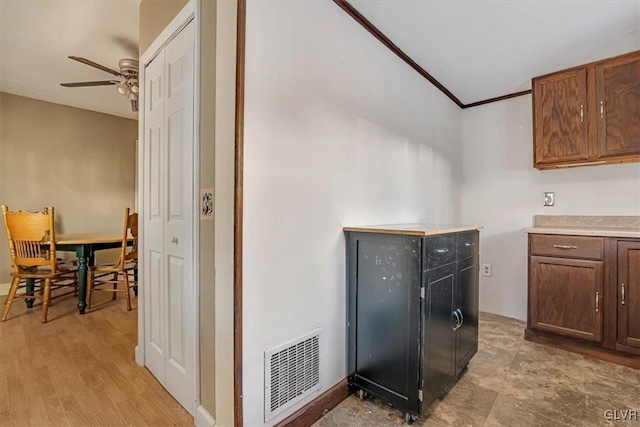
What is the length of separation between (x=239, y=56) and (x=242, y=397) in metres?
1.34

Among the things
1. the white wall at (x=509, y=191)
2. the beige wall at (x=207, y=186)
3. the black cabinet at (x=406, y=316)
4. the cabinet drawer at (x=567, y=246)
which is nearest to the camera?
the beige wall at (x=207, y=186)

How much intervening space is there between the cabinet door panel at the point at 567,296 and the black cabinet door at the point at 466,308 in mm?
715

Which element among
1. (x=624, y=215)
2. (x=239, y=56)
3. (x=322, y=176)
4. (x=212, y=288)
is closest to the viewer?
(x=239, y=56)

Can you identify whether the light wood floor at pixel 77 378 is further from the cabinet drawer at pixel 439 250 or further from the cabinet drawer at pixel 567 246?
the cabinet drawer at pixel 567 246

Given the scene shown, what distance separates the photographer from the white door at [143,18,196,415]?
56.3 inches

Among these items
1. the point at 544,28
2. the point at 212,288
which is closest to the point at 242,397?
the point at 212,288

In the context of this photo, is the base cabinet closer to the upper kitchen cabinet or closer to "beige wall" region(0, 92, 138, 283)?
the upper kitchen cabinet

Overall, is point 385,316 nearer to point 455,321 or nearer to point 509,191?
point 455,321

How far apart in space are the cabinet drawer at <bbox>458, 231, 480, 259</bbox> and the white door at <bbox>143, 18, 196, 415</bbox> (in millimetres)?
1480

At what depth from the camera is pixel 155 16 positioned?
5.84ft

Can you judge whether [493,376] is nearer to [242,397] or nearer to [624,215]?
[242,397]

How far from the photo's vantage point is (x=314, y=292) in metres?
1.45

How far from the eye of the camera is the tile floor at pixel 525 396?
1413 mm

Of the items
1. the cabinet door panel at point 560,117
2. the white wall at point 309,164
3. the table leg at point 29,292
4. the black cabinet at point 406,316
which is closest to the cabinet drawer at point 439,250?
the black cabinet at point 406,316
